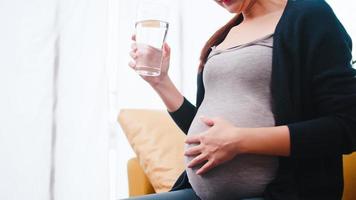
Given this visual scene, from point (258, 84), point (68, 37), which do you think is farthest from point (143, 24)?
point (68, 37)

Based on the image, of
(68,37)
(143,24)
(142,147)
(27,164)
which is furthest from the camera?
(68,37)

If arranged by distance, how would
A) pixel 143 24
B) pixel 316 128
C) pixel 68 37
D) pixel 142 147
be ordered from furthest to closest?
1. pixel 68 37
2. pixel 142 147
3. pixel 143 24
4. pixel 316 128

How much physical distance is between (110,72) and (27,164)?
1.87 ft

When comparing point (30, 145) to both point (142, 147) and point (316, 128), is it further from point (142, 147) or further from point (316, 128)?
point (316, 128)

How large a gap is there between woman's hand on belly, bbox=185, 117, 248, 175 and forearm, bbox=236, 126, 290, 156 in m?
0.01

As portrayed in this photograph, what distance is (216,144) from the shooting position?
0.66m

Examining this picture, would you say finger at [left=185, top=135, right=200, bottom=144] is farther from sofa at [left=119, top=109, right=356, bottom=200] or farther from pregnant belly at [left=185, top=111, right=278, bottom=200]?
sofa at [left=119, top=109, right=356, bottom=200]

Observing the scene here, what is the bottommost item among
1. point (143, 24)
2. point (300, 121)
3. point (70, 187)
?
point (70, 187)

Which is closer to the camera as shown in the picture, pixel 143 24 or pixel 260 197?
pixel 260 197

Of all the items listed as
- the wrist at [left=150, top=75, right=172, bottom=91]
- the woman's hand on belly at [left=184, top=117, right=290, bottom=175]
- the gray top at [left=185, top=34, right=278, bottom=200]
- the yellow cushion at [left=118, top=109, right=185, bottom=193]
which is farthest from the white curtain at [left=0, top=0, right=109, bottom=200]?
the woman's hand on belly at [left=184, top=117, right=290, bottom=175]

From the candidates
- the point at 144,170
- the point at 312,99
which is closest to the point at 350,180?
the point at 312,99

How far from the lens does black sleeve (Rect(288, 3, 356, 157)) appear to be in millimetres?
634

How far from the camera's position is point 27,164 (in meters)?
1.54

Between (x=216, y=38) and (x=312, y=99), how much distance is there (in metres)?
0.38
